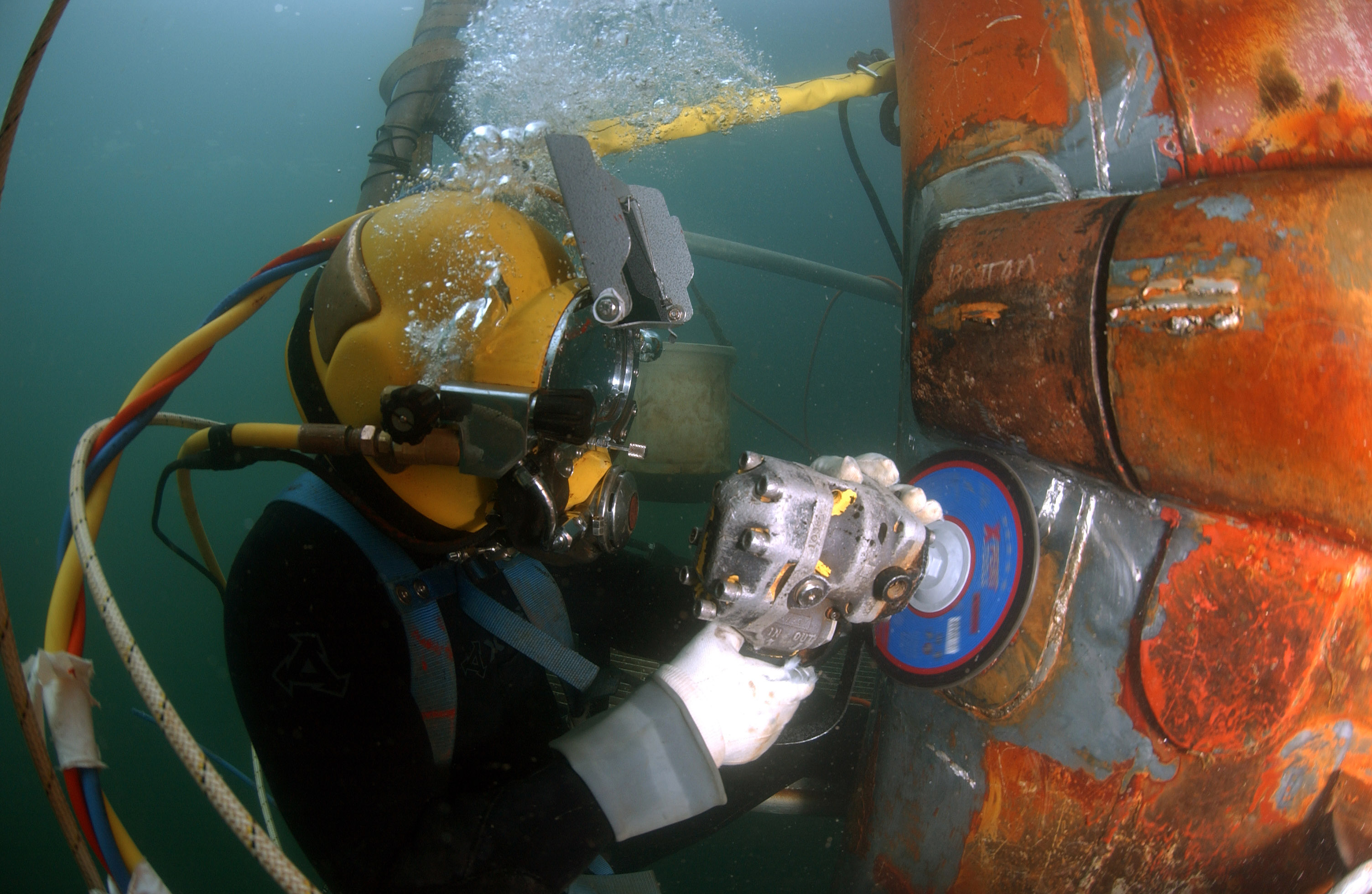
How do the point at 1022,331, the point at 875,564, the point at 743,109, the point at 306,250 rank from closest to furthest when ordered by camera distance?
the point at 875,564, the point at 1022,331, the point at 306,250, the point at 743,109

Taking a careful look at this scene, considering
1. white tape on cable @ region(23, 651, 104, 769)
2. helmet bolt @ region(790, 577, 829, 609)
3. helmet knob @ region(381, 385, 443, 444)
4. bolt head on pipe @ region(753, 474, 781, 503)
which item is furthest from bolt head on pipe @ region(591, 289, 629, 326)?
white tape on cable @ region(23, 651, 104, 769)

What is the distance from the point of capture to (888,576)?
1.21 meters

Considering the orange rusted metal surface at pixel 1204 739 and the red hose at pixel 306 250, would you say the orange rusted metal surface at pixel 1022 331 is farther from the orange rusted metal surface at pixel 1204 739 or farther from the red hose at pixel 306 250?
the red hose at pixel 306 250

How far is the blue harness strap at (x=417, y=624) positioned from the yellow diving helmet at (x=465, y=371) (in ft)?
0.36

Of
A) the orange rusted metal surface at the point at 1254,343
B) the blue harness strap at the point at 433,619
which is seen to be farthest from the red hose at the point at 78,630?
the orange rusted metal surface at the point at 1254,343

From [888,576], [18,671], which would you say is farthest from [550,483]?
[18,671]

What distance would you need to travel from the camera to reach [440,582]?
1.59 metres

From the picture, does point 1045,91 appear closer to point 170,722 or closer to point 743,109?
point 743,109

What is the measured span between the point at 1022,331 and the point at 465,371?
133 cm

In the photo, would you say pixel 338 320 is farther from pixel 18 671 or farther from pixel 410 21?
pixel 410 21

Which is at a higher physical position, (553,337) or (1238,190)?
(1238,190)

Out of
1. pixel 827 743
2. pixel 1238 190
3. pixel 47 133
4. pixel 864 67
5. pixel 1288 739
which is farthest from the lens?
pixel 47 133

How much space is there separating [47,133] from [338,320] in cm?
3985

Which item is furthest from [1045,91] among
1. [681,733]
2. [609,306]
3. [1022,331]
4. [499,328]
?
[681,733]
